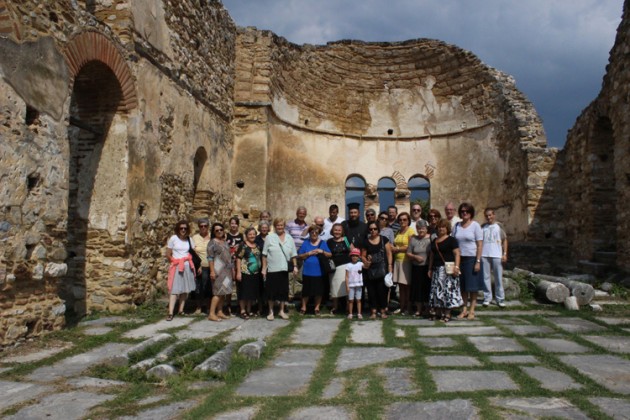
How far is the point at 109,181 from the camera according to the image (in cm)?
803

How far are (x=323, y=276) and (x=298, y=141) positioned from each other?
343 inches

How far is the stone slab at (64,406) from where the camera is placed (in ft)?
11.6

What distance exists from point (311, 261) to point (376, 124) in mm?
10772

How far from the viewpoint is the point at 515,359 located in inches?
193

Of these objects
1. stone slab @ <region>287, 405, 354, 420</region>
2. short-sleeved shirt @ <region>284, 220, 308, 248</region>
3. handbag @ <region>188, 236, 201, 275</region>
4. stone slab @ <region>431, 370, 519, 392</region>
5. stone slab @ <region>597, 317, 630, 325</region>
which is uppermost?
short-sleeved shirt @ <region>284, 220, 308, 248</region>

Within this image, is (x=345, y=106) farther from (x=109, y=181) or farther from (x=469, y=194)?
(x=109, y=181)

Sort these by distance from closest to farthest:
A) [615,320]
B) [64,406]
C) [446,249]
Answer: [64,406] → [615,320] → [446,249]

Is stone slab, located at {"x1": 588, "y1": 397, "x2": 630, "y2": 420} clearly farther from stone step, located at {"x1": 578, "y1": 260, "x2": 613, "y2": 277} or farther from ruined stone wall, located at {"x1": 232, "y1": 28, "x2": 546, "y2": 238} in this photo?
ruined stone wall, located at {"x1": 232, "y1": 28, "x2": 546, "y2": 238}

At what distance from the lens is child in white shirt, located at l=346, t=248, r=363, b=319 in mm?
7488

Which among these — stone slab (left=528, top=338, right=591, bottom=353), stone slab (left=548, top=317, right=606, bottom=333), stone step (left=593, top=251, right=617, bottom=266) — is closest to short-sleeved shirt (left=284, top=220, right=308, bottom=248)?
stone slab (left=548, top=317, right=606, bottom=333)

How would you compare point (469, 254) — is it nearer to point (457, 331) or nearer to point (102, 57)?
point (457, 331)

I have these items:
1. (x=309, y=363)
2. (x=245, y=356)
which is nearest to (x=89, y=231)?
(x=245, y=356)

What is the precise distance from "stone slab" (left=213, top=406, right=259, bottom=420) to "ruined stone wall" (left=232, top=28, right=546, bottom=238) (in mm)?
10198

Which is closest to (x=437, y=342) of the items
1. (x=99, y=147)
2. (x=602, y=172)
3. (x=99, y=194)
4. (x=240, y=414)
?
(x=240, y=414)
